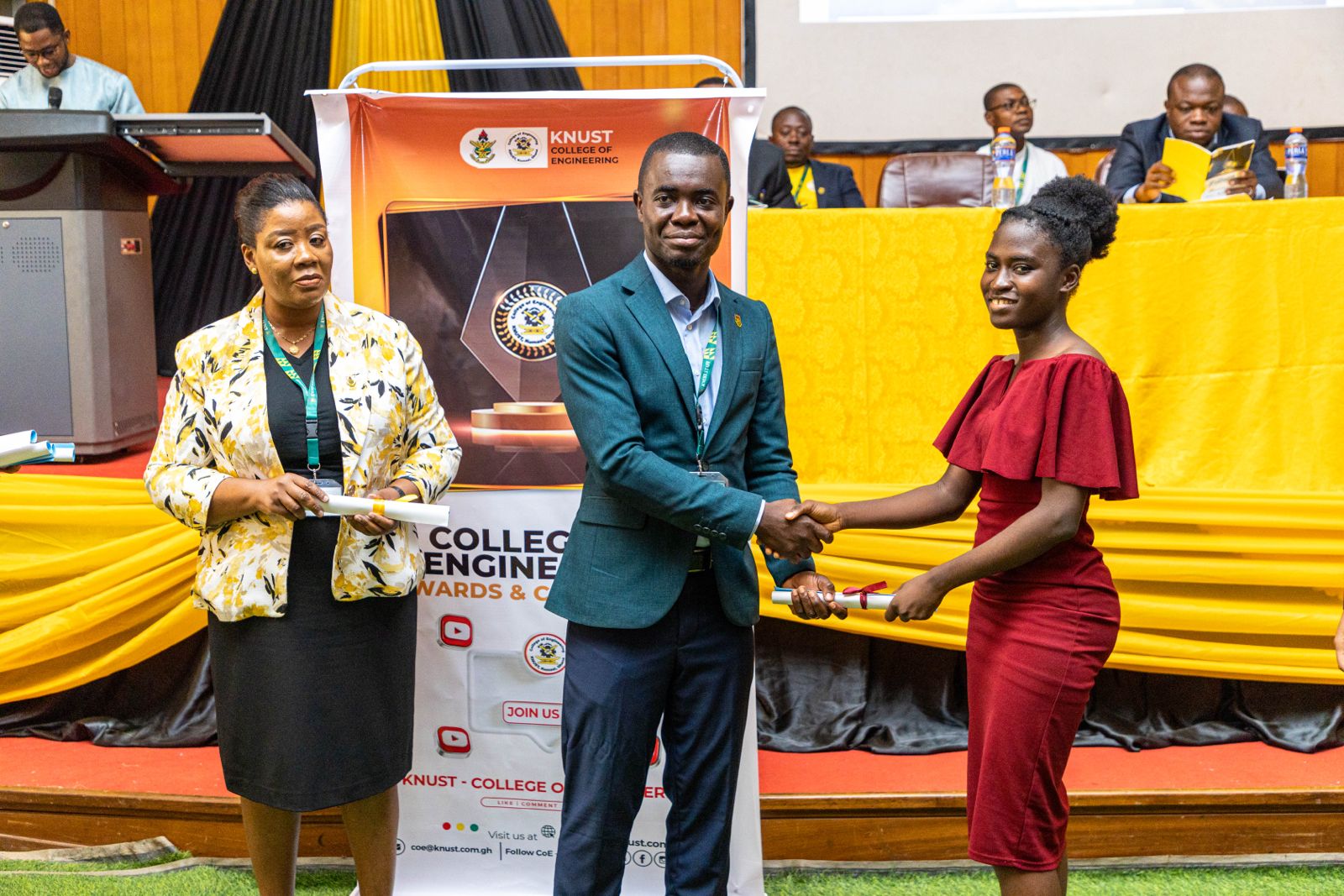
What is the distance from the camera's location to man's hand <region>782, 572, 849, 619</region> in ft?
6.22

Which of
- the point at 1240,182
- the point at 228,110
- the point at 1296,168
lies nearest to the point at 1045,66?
the point at 1296,168

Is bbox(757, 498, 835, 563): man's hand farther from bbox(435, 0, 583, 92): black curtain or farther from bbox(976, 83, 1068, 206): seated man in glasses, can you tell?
bbox(435, 0, 583, 92): black curtain

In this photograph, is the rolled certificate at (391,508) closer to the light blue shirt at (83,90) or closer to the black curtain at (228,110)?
the light blue shirt at (83,90)

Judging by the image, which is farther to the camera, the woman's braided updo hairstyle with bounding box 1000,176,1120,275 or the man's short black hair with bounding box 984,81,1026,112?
the man's short black hair with bounding box 984,81,1026,112

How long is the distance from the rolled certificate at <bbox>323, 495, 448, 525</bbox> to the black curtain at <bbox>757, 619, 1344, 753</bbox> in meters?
1.49

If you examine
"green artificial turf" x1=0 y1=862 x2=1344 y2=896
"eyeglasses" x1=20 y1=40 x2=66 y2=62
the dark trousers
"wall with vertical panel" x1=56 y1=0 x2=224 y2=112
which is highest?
"wall with vertical panel" x1=56 y1=0 x2=224 y2=112

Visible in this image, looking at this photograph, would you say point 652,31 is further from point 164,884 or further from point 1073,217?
point 164,884

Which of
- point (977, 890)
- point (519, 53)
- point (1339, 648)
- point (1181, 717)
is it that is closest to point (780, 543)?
point (1339, 648)

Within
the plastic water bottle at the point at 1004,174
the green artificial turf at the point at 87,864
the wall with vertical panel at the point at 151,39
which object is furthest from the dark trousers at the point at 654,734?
the wall with vertical panel at the point at 151,39

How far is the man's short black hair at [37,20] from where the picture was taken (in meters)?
4.83

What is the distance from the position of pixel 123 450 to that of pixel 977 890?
2698mm

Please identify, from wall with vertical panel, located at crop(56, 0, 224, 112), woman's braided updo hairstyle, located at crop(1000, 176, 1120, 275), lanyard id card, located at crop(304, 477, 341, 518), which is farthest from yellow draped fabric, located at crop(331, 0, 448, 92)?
woman's braided updo hairstyle, located at crop(1000, 176, 1120, 275)

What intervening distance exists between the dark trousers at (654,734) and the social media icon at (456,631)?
0.62 metres

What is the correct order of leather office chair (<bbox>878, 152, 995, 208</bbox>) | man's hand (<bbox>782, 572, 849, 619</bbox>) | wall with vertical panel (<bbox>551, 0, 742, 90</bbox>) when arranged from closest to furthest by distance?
man's hand (<bbox>782, 572, 849, 619</bbox>) → leather office chair (<bbox>878, 152, 995, 208</bbox>) → wall with vertical panel (<bbox>551, 0, 742, 90</bbox>)
